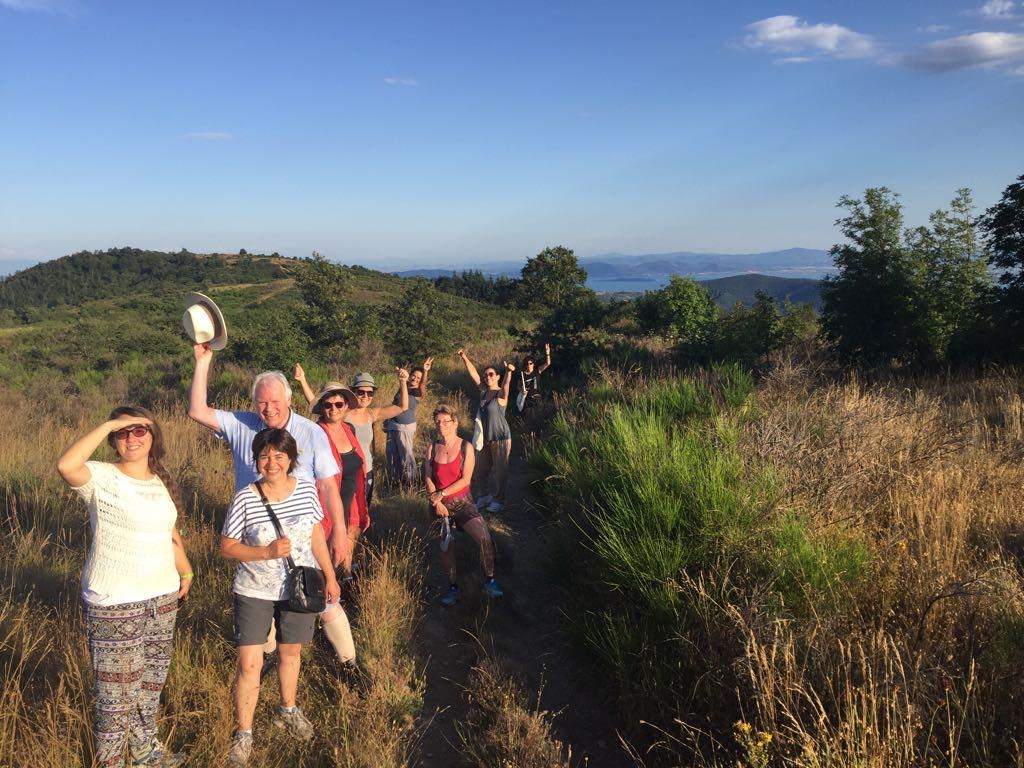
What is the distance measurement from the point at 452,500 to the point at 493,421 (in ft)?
8.07

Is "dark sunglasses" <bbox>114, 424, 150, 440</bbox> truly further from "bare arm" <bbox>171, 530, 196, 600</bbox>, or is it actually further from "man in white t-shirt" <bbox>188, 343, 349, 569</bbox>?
Answer: "man in white t-shirt" <bbox>188, 343, 349, 569</bbox>

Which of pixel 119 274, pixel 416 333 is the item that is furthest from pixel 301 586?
pixel 119 274

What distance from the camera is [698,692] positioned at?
301 centimetres

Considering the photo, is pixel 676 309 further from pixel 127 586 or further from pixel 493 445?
pixel 127 586

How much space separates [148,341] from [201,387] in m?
23.5

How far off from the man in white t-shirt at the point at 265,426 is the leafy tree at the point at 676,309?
41.7 feet

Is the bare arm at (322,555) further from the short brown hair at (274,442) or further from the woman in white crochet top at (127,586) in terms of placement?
the woman in white crochet top at (127,586)

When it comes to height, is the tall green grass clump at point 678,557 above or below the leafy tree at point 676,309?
below

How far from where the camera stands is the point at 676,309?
15883 millimetres

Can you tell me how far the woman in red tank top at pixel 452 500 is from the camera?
4.66m

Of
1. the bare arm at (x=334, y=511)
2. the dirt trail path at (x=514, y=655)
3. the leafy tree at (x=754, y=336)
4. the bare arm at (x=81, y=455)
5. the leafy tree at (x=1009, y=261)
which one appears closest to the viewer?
the bare arm at (x=81, y=455)

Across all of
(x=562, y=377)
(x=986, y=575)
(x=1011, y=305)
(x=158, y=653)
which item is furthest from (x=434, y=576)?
(x=1011, y=305)

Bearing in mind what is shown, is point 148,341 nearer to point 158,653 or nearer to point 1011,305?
point 158,653

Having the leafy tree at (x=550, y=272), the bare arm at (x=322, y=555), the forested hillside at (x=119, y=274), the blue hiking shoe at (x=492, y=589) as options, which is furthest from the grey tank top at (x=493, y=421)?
the forested hillside at (x=119, y=274)
